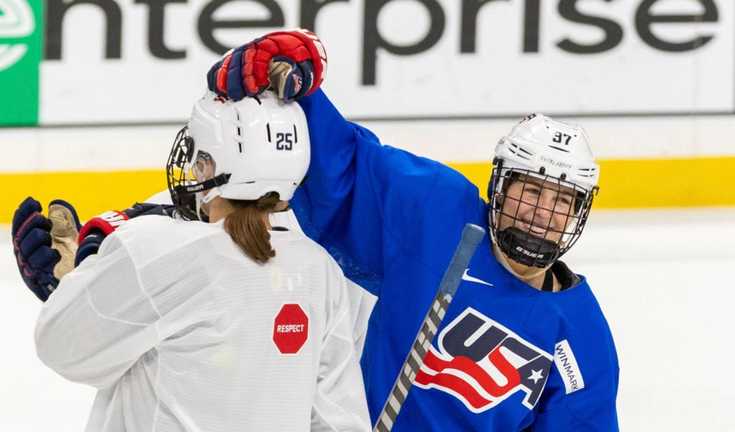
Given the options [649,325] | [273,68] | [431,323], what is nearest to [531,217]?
[431,323]

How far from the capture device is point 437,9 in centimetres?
492

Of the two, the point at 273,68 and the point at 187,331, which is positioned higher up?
the point at 273,68

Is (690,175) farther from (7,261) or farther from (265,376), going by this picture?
(265,376)

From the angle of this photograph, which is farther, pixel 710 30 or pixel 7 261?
pixel 710 30

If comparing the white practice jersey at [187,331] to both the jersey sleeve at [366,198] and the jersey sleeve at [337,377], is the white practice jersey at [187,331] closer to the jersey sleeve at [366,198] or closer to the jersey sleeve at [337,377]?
the jersey sleeve at [337,377]

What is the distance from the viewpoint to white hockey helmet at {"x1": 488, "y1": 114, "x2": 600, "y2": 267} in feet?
7.86

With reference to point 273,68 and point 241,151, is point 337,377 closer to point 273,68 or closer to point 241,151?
point 241,151

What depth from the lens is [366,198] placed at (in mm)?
2506

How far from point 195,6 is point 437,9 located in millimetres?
740

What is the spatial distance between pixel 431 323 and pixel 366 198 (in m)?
0.30

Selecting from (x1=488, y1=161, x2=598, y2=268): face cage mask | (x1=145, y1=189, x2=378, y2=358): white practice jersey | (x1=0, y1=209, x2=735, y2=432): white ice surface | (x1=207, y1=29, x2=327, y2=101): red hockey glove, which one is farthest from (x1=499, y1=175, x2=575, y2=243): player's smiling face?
(x1=0, y1=209, x2=735, y2=432): white ice surface

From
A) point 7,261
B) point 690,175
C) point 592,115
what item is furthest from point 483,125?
point 7,261

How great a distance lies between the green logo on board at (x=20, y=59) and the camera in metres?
4.61

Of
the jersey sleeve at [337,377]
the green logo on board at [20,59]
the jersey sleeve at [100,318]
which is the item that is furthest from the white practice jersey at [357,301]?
the green logo on board at [20,59]
